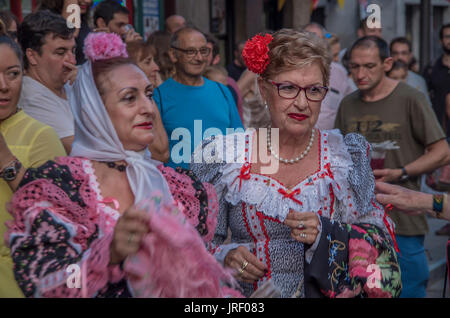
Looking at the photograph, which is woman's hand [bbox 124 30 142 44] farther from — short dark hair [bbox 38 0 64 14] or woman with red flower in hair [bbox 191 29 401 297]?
woman with red flower in hair [bbox 191 29 401 297]

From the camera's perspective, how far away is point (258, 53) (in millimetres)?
2748

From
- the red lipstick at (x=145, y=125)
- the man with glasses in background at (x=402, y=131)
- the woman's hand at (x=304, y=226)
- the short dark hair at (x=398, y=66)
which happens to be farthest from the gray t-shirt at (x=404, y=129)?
the short dark hair at (x=398, y=66)

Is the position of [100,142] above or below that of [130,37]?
below

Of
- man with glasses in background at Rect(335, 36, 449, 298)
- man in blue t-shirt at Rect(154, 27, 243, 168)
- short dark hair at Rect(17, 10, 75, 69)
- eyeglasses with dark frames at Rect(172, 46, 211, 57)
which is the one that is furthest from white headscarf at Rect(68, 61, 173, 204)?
eyeglasses with dark frames at Rect(172, 46, 211, 57)

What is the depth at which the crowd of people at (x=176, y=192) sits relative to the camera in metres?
1.99

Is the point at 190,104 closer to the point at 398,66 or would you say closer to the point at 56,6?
the point at 56,6

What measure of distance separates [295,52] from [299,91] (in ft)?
0.57

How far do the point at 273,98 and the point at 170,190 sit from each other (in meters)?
0.70

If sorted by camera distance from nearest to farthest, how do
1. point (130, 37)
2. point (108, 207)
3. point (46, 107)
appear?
point (108, 207), point (46, 107), point (130, 37)

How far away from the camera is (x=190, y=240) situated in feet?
6.31

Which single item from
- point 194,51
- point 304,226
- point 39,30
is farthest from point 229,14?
point 304,226

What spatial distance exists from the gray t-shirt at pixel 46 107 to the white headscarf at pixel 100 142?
45.5 inches

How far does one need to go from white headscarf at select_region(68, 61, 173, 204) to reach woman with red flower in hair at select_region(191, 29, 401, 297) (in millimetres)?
503

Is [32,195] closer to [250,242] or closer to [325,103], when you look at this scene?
[250,242]
